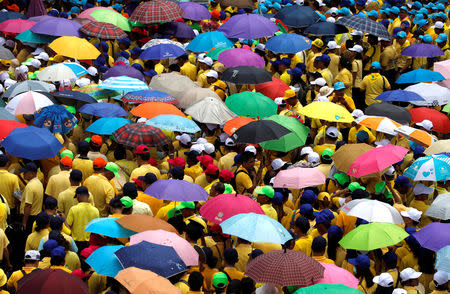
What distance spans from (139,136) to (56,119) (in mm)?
1318

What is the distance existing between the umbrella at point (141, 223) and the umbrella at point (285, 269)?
4.49 ft

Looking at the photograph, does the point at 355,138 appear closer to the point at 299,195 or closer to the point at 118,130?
the point at 299,195

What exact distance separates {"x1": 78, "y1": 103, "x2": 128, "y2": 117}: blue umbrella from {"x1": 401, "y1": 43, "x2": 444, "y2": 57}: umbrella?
7.10m

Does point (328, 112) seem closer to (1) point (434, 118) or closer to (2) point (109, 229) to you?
(1) point (434, 118)

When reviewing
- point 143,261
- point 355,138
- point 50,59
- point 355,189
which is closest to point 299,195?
point 355,189

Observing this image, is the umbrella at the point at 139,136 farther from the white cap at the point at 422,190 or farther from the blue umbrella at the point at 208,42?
the blue umbrella at the point at 208,42

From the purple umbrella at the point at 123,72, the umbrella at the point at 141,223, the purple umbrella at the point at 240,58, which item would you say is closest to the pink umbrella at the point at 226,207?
the umbrella at the point at 141,223

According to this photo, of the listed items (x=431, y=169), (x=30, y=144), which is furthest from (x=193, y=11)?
(x=431, y=169)

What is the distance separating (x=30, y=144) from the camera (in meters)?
11.1

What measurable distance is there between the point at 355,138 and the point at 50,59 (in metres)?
6.48

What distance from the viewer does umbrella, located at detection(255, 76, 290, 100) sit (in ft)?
48.9

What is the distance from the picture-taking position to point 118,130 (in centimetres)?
1196

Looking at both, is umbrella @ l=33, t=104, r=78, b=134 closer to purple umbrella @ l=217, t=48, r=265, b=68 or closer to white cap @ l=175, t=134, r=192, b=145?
white cap @ l=175, t=134, r=192, b=145

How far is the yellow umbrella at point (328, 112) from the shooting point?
12.6 meters
